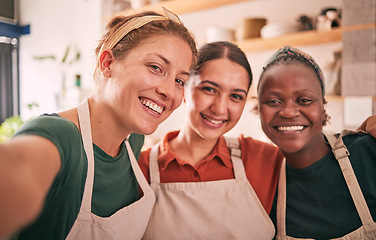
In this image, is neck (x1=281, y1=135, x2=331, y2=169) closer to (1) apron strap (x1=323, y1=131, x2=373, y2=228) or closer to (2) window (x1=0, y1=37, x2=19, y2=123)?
(1) apron strap (x1=323, y1=131, x2=373, y2=228)

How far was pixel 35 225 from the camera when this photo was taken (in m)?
0.89

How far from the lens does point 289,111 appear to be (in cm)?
126

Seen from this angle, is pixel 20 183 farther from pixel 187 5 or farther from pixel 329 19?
pixel 187 5

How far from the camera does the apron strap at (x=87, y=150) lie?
1.00m

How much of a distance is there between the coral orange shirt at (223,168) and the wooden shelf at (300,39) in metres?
1.34

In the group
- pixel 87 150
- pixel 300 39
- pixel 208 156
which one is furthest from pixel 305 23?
pixel 87 150

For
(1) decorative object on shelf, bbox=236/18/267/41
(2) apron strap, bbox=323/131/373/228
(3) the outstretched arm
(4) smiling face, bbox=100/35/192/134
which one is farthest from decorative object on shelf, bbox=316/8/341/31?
(3) the outstretched arm

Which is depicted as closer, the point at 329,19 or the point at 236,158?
the point at 236,158

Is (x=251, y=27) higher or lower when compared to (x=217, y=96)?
higher

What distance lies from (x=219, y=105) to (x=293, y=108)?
12.1 inches

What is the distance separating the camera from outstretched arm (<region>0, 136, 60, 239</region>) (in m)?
0.47

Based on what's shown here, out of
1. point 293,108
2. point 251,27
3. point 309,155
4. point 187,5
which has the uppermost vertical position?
point 187,5

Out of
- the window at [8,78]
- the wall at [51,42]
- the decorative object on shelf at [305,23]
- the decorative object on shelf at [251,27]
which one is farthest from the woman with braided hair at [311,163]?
the window at [8,78]

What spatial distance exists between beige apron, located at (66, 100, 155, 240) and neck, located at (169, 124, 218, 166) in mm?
259
